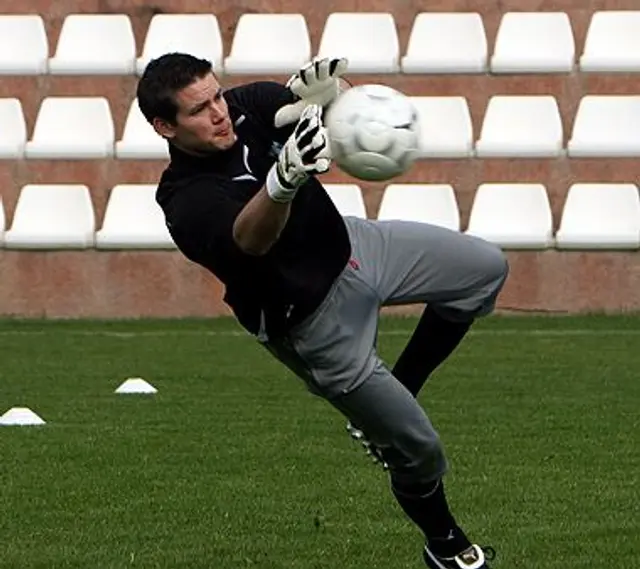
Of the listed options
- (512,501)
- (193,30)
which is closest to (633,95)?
(193,30)

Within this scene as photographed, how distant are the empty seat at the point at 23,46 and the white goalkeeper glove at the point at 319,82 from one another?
1145 cm

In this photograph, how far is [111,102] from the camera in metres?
17.7

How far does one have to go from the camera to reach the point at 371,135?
606cm

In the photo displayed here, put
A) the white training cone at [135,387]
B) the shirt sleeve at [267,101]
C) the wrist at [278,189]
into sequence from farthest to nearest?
the white training cone at [135,387]
the shirt sleeve at [267,101]
the wrist at [278,189]

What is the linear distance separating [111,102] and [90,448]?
27.3ft

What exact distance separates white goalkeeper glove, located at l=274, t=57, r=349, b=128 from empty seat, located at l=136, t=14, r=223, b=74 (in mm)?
11225

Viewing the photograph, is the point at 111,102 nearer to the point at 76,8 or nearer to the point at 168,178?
the point at 76,8

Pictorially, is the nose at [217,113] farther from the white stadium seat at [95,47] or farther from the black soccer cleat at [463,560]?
the white stadium seat at [95,47]

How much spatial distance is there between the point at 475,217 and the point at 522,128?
0.91 meters

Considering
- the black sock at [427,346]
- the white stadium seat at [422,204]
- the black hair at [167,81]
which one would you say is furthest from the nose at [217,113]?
the white stadium seat at [422,204]

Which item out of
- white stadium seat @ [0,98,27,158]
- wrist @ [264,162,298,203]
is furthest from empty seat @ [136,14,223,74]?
wrist @ [264,162,298,203]

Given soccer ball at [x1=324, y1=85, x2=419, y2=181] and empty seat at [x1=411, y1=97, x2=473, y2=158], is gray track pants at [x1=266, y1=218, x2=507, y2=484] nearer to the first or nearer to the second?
soccer ball at [x1=324, y1=85, x2=419, y2=181]

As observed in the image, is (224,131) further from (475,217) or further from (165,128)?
(475,217)

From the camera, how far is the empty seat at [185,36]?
57.7 ft
